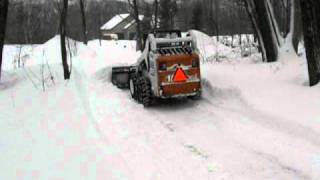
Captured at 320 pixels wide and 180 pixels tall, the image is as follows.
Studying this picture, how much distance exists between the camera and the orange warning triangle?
1302 cm

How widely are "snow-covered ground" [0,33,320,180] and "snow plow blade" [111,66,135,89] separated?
1.06 ft

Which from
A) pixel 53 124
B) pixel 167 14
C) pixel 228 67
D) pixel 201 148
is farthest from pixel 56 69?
pixel 167 14

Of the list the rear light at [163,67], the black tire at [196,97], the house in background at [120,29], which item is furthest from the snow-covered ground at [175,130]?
the house in background at [120,29]

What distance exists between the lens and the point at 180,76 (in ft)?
42.9

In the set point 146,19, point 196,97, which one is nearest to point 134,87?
point 196,97

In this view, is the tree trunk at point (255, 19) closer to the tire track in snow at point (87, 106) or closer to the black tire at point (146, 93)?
the black tire at point (146, 93)

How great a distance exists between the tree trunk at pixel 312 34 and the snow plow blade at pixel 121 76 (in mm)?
6313

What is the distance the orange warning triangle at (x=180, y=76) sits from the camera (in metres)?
13.0

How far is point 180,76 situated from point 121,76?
4301 mm

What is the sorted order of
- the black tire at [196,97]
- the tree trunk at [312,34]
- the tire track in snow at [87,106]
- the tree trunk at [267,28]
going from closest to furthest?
the tire track in snow at [87,106] → the tree trunk at [312,34] → the black tire at [196,97] → the tree trunk at [267,28]

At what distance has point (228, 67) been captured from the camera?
17.1 meters

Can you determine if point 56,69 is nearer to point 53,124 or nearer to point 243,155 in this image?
point 53,124

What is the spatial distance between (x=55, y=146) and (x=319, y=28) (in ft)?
22.0

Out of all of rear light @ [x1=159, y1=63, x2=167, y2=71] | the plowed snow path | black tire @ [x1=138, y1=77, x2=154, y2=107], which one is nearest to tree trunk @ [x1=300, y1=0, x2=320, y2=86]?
the plowed snow path
